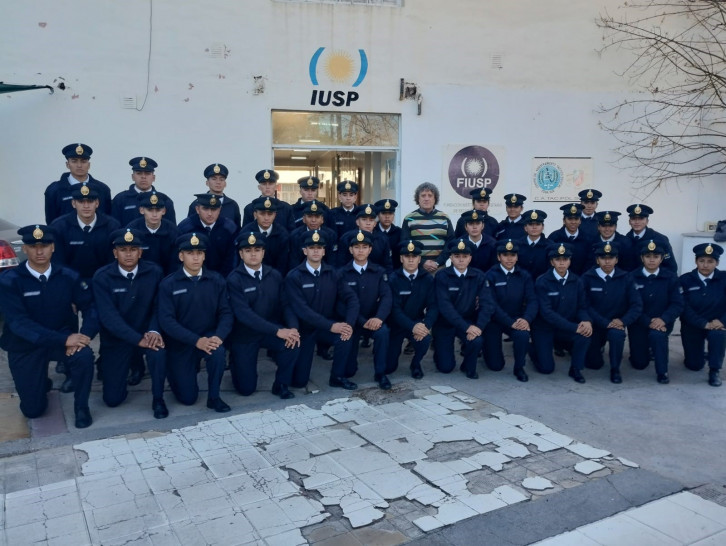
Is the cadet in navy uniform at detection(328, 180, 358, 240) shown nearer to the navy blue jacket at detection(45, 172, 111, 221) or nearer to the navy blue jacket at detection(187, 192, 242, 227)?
the navy blue jacket at detection(187, 192, 242, 227)

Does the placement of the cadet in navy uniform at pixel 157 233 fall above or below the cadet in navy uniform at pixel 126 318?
above

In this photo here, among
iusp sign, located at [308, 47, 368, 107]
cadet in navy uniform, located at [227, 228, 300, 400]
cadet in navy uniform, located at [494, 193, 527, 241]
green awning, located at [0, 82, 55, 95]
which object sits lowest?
cadet in navy uniform, located at [227, 228, 300, 400]

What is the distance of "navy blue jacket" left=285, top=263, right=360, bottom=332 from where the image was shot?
608 cm

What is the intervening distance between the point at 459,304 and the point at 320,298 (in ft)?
5.05

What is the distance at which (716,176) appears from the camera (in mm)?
12000

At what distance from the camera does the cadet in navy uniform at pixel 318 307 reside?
610 centimetres

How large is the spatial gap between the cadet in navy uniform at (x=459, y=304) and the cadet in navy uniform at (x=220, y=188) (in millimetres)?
2464

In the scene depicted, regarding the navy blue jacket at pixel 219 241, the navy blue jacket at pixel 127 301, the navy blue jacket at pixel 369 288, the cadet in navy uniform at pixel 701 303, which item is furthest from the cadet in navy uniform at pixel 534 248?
the navy blue jacket at pixel 127 301

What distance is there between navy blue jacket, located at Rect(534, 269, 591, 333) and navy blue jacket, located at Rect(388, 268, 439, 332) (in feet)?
3.83

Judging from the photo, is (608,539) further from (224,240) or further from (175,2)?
(175,2)

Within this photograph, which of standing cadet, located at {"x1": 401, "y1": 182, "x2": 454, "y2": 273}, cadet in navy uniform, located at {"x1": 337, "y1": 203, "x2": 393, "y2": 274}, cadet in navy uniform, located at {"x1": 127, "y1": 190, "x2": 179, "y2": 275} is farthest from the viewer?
standing cadet, located at {"x1": 401, "y1": 182, "x2": 454, "y2": 273}

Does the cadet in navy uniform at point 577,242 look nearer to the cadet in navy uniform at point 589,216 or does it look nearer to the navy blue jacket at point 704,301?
the cadet in navy uniform at point 589,216

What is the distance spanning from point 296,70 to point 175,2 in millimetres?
1990

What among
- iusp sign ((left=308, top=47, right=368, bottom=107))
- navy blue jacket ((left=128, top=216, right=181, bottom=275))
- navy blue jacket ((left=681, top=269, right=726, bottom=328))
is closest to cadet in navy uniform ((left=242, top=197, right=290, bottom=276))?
navy blue jacket ((left=128, top=216, right=181, bottom=275))
